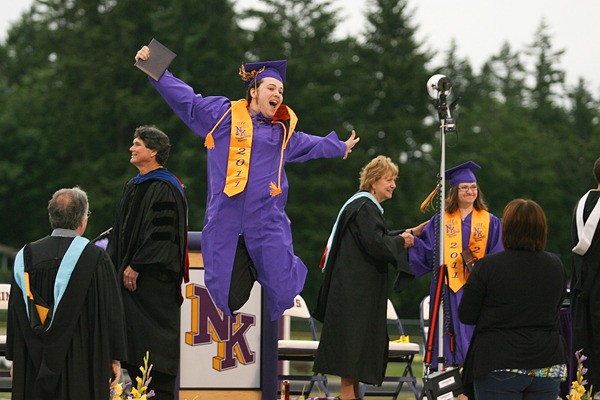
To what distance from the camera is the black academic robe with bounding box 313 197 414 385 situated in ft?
28.9

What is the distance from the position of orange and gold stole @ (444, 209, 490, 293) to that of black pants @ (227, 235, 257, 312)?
8.04 feet

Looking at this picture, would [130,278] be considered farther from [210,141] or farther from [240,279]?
[210,141]

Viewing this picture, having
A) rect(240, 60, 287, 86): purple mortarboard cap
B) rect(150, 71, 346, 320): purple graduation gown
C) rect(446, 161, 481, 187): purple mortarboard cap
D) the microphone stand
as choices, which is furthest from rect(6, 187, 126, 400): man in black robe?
rect(446, 161, 481, 187): purple mortarboard cap

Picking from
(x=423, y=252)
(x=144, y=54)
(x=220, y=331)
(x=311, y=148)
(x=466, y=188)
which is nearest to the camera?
(x=144, y=54)

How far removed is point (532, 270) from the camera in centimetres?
656

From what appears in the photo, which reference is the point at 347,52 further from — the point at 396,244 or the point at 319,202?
the point at 396,244

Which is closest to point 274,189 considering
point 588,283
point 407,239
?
point 407,239

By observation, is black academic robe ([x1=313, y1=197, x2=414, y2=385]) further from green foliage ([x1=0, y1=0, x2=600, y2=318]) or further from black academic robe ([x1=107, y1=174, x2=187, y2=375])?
green foliage ([x1=0, y1=0, x2=600, y2=318])

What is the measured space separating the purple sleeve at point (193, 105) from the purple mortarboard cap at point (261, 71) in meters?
0.20

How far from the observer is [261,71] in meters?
7.88

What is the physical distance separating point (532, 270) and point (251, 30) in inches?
1470

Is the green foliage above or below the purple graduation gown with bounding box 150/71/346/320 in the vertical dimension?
above

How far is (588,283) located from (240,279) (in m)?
2.42

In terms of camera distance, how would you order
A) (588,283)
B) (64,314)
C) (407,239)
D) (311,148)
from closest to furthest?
(64,314) → (311,148) → (588,283) → (407,239)
